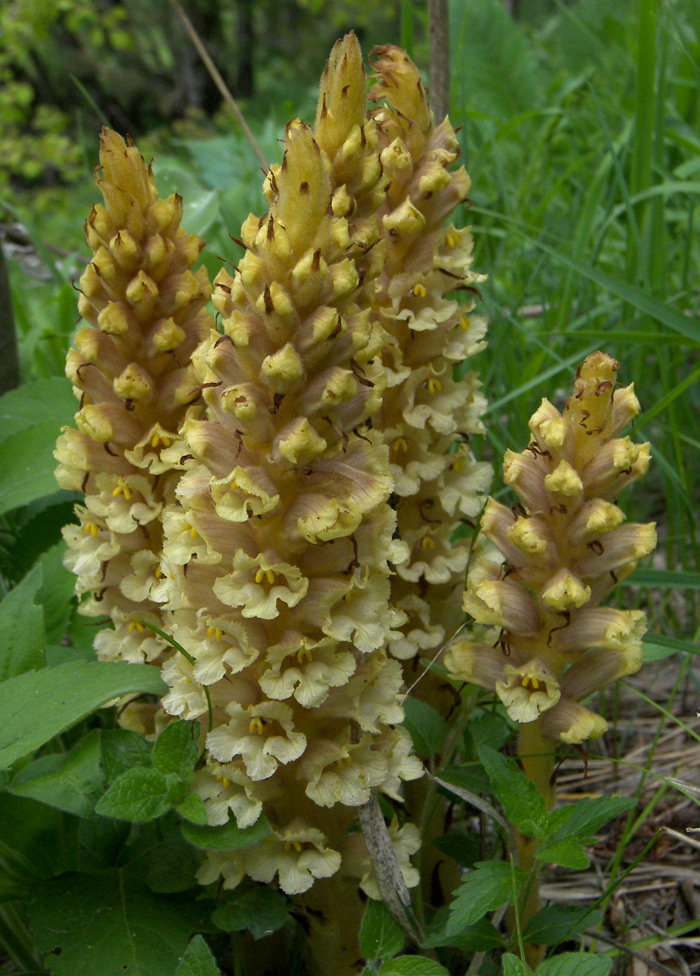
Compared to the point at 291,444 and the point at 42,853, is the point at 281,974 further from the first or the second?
the point at 291,444

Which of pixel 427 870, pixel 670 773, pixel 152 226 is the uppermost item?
pixel 152 226

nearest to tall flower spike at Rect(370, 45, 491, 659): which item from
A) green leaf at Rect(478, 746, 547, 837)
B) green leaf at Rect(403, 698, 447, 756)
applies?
green leaf at Rect(403, 698, 447, 756)

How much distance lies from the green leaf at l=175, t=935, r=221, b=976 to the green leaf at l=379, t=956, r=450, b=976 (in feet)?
0.89

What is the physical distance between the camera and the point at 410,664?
2072 millimetres

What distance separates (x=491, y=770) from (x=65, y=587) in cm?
113

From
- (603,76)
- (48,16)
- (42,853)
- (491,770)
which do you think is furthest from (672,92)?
(48,16)

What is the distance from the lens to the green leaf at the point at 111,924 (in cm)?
158

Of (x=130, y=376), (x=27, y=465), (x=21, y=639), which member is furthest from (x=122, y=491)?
(x=27, y=465)

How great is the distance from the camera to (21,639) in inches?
70.4

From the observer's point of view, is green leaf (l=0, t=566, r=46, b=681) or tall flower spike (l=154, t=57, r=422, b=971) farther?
green leaf (l=0, t=566, r=46, b=681)

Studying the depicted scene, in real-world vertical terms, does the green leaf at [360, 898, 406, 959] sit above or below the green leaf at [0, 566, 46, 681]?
below

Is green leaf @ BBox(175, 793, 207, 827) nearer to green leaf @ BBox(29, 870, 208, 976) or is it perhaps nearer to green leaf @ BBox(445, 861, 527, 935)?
green leaf @ BBox(29, 870, 208, 976)

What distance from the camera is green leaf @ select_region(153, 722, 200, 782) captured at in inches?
61.3

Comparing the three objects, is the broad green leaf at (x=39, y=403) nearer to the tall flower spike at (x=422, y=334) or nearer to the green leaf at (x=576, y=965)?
the tall flower spike at (x=422, y=334)
